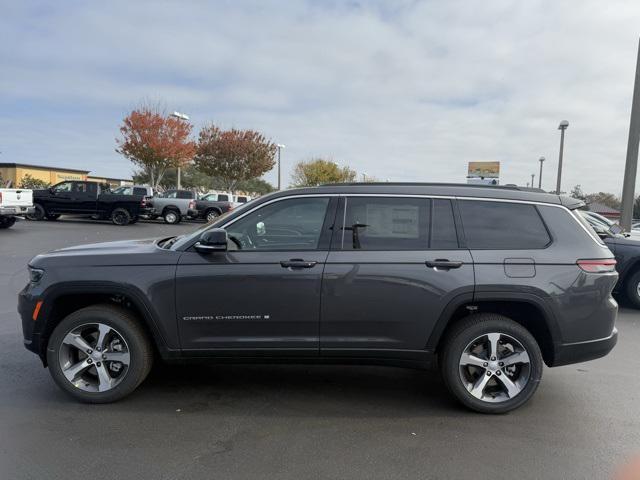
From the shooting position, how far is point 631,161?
1267cm

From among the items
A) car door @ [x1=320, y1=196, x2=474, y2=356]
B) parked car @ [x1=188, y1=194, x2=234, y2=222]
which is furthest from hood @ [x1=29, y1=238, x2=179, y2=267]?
parked car @ [x1=188, y1=194, x2=234, y2=222]

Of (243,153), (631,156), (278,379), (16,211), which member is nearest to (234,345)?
(278,379)

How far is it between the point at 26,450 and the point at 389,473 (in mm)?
2348

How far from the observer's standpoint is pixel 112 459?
10.4 ft

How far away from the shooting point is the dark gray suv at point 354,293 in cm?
383

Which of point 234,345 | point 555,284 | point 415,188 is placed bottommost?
point 234,345

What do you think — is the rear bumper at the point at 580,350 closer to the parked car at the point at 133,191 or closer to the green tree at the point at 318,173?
the parked car at the point at 133,191

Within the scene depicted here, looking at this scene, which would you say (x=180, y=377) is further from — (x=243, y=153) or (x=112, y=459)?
(x=243, y=153)

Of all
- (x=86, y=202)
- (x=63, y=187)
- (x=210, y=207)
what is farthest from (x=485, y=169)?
(x=63, y=187)

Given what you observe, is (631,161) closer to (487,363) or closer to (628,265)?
(628,265)

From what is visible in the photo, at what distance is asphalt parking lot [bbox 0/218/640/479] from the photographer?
313 cm

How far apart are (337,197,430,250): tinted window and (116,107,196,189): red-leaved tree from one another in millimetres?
30689

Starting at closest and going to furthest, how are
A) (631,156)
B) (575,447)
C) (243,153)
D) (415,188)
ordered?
(575,447)
(415,188)
(631,156)
(243,153)

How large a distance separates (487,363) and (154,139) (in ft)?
104
